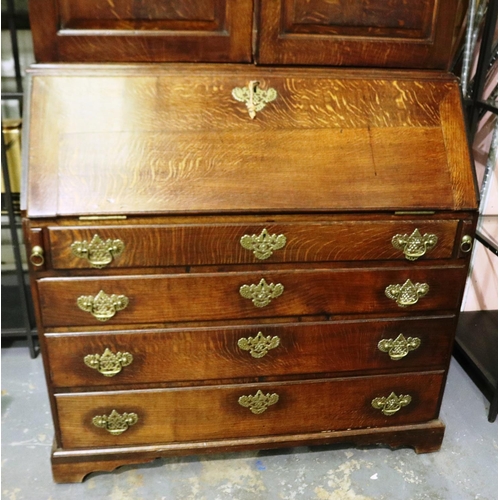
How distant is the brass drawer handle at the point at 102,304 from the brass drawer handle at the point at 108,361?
12 centimetres

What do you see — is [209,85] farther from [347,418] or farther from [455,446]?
[455,446]

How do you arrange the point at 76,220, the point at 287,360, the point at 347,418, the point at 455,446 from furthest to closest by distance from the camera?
the point at 455,446 < the point at 347,418 < the point at 287,360 < the point at 76,220

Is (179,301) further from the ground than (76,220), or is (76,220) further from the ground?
(76,220)

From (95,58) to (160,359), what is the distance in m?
0.86

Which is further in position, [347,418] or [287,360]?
[347,418]

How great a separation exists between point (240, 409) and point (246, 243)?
1.93 ft

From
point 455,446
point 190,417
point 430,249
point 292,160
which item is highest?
point 292,160

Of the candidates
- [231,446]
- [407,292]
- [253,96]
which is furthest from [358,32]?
[231,446]

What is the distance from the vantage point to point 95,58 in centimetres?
143

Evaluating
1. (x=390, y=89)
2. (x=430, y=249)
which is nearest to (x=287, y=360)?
(x=430, y=249)

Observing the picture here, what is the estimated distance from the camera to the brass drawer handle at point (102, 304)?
1.42 metres

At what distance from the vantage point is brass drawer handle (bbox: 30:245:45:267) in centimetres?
133

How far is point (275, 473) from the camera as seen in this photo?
5.77ft

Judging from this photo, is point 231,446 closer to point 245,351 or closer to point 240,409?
point 240,409
